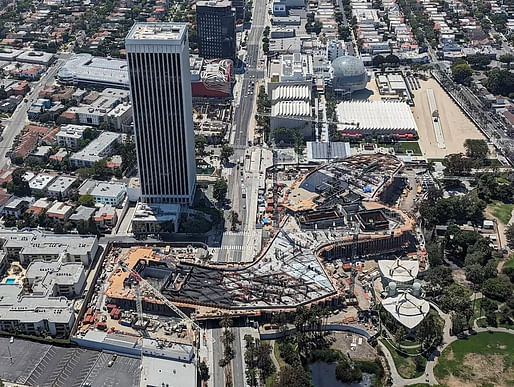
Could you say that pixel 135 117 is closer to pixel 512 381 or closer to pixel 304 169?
pixel 304 169

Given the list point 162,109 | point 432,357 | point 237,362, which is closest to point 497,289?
point 432,357

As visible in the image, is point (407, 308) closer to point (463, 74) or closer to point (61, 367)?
point (61, 367)

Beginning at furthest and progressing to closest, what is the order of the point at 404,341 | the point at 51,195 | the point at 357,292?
the point at 51,195 < the point at 357,292 < the point at 404,341

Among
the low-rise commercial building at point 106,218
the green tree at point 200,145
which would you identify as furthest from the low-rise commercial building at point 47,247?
the green tree at point 200,145

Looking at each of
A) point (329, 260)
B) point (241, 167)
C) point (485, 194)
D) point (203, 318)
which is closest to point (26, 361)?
point (203, 318)

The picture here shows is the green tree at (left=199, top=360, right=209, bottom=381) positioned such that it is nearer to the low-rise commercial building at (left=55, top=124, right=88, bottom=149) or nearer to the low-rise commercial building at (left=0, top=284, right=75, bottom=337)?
the low-rise commercial building at (left=0, top=284, right=75, bottom=337)

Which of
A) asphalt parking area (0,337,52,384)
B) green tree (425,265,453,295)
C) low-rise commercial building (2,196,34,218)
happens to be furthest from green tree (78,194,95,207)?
green tree (425,265,453,295)
